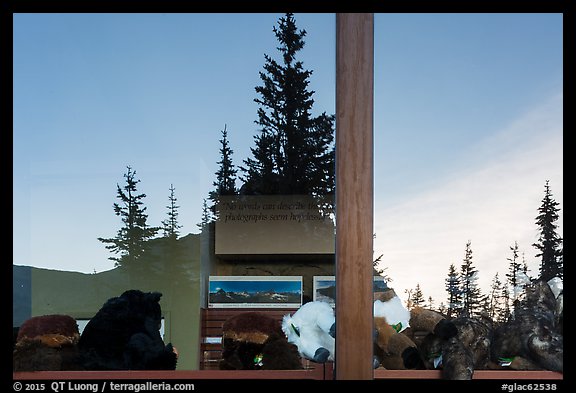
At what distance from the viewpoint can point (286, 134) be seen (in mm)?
4844

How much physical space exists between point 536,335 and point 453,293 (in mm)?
804

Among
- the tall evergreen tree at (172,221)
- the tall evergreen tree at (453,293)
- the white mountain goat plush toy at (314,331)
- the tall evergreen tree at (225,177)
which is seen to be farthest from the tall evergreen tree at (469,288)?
the tall evergreen tree at (172,221)

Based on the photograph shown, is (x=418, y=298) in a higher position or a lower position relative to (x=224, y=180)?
lower

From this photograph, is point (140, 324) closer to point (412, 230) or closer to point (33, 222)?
point (412, 230)

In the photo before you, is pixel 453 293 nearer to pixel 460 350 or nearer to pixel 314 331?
pixel 460 350

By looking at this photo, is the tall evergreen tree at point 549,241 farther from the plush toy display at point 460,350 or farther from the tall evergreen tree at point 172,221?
the tall evergreen tree at point 172,221

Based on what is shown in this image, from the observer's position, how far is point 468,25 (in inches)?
141

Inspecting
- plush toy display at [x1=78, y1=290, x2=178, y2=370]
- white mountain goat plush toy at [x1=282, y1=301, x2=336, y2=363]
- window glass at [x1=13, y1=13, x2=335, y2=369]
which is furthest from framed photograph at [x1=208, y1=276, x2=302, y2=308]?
white mountain goat plush toy at [x1=282, y1=301, x2=336, y2=363]

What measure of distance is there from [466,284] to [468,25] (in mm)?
1197

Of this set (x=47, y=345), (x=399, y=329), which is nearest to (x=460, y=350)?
(x=399, y=329)

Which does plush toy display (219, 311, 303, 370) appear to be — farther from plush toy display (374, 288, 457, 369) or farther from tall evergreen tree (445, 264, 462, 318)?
tall evergreen tree (445, 264, 462, 318)

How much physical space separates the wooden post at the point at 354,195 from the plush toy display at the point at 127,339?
671 millimetres

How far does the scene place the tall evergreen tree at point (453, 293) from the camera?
9.05ft
